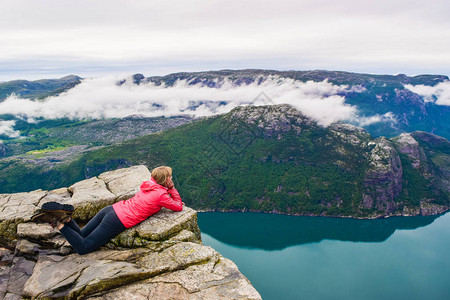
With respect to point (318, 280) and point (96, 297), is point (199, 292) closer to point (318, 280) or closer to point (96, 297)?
point (96, 297)

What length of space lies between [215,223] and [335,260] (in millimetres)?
66882

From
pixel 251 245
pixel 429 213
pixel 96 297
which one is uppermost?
pixel 96 297

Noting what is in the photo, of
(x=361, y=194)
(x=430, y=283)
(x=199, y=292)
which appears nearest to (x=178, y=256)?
(x=199, y=292)

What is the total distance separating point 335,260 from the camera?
110062 millimetres

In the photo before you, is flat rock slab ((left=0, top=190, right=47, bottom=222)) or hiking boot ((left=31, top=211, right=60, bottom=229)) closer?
hiking boot ((left=31, top=211, right=60, bottom=229))

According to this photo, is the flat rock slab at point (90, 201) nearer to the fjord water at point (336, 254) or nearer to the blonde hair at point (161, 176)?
the blonde hair at point (161, 176)

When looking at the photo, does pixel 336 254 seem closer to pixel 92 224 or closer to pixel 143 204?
pixel 143 204

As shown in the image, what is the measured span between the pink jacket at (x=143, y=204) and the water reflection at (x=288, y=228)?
393 ft

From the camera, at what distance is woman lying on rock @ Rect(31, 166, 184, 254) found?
8.86 meters

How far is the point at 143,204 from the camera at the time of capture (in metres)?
9.98

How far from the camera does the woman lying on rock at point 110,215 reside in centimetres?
886

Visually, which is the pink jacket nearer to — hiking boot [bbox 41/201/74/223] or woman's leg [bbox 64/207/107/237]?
woman's leg [bbox 64/207/107/237]

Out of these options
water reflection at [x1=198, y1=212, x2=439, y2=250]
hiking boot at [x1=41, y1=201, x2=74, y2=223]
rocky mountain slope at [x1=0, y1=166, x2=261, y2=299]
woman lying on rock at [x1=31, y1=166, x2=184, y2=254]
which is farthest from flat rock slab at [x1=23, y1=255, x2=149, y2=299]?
water reflection at [x1=198, y1=212, x2=439, y2=250]

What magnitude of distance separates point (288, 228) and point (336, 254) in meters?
33.8
